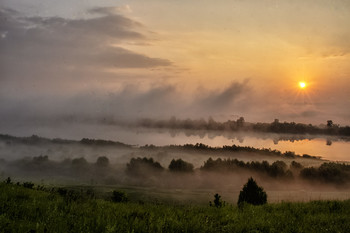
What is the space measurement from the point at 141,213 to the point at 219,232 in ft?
9.92

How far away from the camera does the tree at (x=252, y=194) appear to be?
27750 millimetres

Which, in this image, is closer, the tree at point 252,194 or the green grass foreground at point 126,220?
the green grass foreground at point 126,220

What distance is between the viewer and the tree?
27.8 metres

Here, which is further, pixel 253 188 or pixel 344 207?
pixel 253 188

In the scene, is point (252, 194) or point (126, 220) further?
point (252, 194)

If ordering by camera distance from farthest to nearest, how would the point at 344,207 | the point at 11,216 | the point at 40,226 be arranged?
the point at 344,207
the point at 11,216
the point at 40,226

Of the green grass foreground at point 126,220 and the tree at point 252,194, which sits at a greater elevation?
the green grass foreground at point 126,220

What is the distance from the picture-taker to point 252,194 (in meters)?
28.1

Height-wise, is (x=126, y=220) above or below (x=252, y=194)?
above

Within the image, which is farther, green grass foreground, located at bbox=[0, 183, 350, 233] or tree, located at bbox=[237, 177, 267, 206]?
tree, located at bbox=[237, 177, 267, 206]

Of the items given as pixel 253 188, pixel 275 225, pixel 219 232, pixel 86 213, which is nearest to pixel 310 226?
pixel 275 225

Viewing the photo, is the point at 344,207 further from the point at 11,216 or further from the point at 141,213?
the point at 11,216

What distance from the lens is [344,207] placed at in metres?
19.1

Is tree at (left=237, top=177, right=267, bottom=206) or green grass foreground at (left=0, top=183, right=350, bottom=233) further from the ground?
green grass foreground at (left=0, top=183, right=350, bottom=233)
